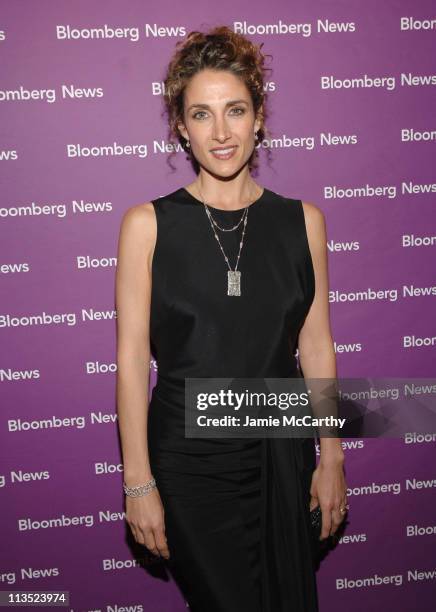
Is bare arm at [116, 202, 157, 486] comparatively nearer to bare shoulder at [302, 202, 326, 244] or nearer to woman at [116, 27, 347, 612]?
woman at [116, 27, 347, 612]

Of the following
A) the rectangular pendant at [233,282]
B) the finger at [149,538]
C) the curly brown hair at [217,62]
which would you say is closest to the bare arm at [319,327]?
the rectangular pendant at [233,282]

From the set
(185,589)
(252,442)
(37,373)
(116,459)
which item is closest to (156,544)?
(185,589)

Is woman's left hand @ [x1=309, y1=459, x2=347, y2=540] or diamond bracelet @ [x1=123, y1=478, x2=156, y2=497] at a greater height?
diamond bracelet @ [x1=123, y1=478, x2=156, y2=497]

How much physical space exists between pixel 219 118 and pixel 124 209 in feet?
2.15

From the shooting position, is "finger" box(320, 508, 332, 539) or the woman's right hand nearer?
the woman's right hand

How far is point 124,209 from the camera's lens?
2.32 metres

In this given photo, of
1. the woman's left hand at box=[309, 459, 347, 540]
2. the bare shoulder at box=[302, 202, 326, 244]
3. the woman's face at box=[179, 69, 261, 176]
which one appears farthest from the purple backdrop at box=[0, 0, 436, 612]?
the woman's left hand at box=[309, 459, 347, 540]

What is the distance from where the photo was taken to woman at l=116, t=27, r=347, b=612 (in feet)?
6.16

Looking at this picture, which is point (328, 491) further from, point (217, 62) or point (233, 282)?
point (217, 62)

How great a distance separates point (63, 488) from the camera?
8.21 ft

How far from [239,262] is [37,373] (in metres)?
1.01

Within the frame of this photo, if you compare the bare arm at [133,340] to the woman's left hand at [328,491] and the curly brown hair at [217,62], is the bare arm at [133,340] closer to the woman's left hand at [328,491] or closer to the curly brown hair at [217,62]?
the curly brown hair at [217,62]

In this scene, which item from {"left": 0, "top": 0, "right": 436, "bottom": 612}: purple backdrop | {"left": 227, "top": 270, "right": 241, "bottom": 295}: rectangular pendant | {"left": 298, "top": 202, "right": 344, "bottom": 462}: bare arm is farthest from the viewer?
{"left": 0, "top": 0, "right": 436, "bottom": 612}: purple backdrop

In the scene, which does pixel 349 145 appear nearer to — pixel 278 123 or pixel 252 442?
pixel 278 123
